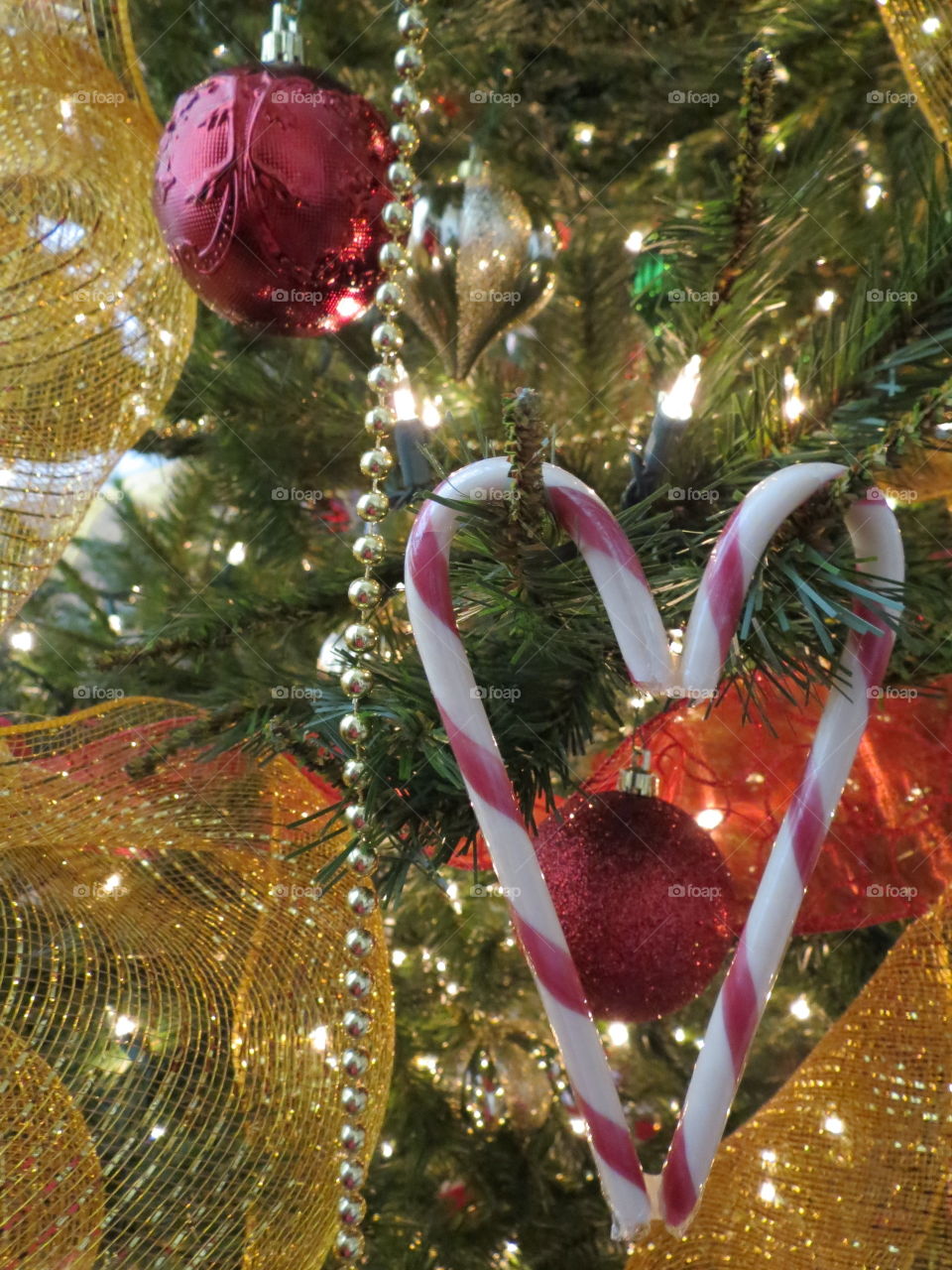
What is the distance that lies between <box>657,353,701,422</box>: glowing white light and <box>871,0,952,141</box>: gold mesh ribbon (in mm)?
204

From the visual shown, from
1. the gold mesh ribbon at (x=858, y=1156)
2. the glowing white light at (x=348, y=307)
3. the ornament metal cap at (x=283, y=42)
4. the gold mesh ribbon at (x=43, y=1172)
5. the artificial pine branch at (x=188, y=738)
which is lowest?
the gold mesh ribbon at (x=858, y=1156)

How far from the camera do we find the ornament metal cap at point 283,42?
609 mm

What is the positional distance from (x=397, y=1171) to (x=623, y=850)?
41 cm

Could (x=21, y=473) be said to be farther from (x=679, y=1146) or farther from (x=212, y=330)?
(x=679, y=1146)

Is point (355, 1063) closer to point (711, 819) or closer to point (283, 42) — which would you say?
point (711, 819)

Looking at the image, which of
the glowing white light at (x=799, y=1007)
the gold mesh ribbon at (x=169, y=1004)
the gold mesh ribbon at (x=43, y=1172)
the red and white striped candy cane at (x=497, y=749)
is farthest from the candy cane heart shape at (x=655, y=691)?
the glowing white light at (x=799, y=1007)

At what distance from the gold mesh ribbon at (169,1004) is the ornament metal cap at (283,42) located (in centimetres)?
37

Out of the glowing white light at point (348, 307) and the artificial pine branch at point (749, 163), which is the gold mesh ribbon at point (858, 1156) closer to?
the artificial pine branch at point (749, 163)

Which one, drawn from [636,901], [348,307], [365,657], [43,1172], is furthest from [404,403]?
[43,1172]

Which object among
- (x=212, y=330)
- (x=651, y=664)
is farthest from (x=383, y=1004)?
(x=212, y=330)

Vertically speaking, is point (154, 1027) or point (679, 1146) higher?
point (154, 1027)

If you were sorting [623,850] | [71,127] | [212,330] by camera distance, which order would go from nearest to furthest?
1. [623,850]
2. [71,127]
3. [212,330]

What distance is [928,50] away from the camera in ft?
1.89

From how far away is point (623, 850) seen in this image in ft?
1.81
